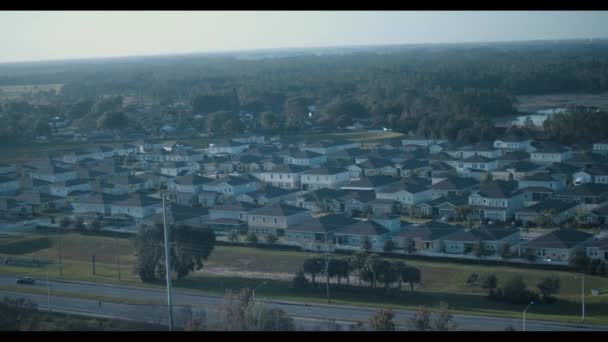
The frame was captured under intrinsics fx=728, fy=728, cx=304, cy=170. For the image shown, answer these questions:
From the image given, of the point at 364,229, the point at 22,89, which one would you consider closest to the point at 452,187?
the point at 364,229

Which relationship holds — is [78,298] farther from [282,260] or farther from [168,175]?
[168,175]

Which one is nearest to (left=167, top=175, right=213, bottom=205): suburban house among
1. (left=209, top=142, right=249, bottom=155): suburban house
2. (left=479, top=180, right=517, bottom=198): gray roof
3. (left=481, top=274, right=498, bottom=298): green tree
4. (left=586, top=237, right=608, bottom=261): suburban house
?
(left=209, top=142, right=249, bottom=155): suburban house

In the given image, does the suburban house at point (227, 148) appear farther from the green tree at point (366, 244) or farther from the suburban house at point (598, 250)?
the suburban house at point (598, 250)

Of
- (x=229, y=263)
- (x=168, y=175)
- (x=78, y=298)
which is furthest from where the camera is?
(x=168, y=175)

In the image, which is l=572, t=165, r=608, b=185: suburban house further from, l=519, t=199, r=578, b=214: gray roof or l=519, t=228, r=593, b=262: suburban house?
l=519, t=228, r=593, b=262: suburban house

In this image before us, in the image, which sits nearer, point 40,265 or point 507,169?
point 40,265

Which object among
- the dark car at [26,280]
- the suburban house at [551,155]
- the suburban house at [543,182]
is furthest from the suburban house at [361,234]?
the suburban house at [551,155]
